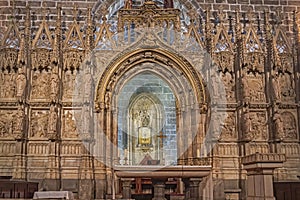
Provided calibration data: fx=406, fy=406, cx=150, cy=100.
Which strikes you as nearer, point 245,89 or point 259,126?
point 245,89

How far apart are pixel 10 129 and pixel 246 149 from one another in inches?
323

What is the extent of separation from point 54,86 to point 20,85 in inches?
45.8

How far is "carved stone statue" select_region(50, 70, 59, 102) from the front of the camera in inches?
554

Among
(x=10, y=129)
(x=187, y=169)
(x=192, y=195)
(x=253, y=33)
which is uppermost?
(x=253, y=33)

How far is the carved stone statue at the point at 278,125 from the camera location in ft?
47.1

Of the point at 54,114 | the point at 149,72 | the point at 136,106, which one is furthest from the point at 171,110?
the point at 54,114

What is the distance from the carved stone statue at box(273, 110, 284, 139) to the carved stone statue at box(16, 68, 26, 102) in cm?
888

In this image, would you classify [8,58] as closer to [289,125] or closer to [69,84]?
[69,84]

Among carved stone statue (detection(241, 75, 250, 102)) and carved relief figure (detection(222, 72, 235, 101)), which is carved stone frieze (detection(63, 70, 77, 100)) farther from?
carved stone statue (detection(241, 75, 250, 102))

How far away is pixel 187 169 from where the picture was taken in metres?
10.4

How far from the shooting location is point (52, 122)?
13.9 meters

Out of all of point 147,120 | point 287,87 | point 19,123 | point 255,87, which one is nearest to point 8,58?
point 19,123

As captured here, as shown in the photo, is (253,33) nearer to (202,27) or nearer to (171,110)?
(202,27)

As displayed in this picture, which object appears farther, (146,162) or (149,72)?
(149,72)
